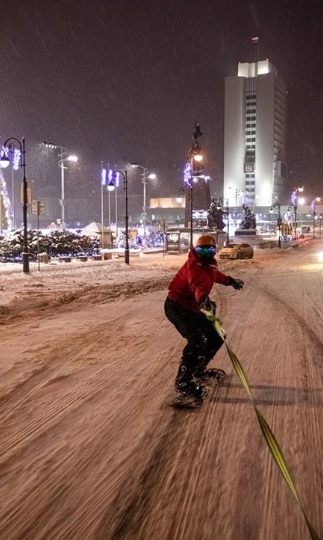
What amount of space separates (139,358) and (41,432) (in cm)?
295

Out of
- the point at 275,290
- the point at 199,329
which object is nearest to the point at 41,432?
the point at 199,329

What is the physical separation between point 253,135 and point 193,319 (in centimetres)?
16892

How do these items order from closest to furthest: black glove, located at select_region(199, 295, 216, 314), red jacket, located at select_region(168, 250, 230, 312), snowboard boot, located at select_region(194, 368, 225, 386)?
black glove, located at select_region(199, 295, 216, 314), red jacket, located at select_region(168, 250, 230, 312), snowboard boot, located at select_region(194, 368, 225, 386)

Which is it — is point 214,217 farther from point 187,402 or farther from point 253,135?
point 253,135

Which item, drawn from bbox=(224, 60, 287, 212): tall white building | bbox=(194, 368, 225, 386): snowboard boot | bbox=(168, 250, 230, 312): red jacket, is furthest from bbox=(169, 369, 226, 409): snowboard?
bbox=(224, 60, 287, 212): tall white building

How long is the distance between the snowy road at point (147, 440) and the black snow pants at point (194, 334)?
522 mm

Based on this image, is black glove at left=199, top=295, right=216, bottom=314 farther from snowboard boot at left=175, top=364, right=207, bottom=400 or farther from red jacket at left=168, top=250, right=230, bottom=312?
snowboard boot at left=175, top=364, right=207, bottom=400

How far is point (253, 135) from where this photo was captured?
543 ft

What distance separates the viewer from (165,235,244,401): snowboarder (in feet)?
16.9

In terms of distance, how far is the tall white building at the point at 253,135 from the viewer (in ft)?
528

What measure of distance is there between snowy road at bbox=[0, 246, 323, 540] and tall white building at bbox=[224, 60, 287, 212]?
504ft

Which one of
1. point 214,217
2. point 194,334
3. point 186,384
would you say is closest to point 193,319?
point 194,334

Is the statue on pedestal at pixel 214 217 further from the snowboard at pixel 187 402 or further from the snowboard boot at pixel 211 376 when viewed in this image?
the snowboard at pixel 187 402

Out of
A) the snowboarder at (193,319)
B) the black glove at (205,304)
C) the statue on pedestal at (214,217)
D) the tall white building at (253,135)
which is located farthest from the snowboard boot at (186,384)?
the tall white building at (253,135)
